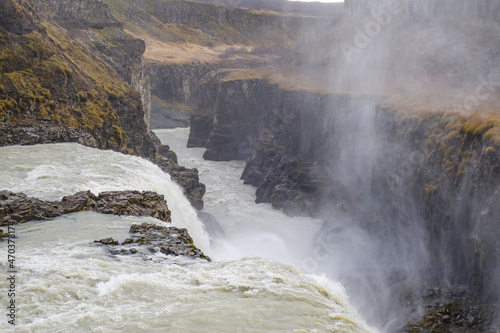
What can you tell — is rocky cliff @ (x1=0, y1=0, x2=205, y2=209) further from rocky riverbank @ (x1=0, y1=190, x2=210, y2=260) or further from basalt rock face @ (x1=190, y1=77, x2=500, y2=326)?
rocky riverbank @ (x1=0, y1=190, x2=210, y2=260)

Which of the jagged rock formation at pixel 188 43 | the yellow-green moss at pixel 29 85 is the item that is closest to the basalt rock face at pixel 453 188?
the yellow-green moss at pixel 29 85

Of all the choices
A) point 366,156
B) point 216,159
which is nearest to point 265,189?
point 366,156

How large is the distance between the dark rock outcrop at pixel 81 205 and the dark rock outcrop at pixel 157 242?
9.15ft

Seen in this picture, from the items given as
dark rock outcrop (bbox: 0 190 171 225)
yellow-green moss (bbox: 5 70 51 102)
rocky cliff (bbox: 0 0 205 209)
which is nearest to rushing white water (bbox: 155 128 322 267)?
rocky cliff (bbox: 0 0 205 209)

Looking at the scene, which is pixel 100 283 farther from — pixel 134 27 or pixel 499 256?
pixel 134 27

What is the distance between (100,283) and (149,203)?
8776 mm

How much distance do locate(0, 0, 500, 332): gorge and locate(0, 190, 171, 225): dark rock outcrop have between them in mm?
3913

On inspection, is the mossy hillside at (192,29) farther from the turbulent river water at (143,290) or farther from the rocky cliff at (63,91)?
the turbulent river water at (143,290)

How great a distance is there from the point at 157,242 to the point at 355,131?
3231cm

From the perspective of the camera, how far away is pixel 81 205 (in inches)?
797

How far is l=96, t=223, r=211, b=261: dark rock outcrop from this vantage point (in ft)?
51.8

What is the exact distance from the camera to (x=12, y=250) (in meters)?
14.8

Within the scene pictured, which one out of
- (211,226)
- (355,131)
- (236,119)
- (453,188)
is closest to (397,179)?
(453,188)

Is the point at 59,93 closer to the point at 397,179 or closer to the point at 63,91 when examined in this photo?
the point at 63,91
